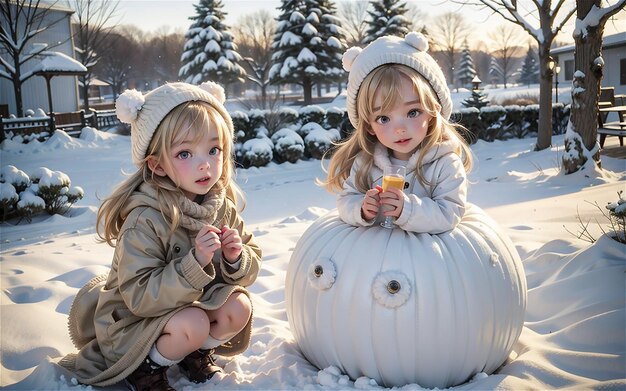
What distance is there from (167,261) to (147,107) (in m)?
0.81

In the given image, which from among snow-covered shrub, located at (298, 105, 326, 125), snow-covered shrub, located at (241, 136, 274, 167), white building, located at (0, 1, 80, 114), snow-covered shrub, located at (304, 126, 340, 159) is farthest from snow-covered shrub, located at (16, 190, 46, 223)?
white building, located at (0, 1, 80, 114)

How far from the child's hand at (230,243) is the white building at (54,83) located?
2813cm

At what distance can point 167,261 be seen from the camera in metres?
2.65

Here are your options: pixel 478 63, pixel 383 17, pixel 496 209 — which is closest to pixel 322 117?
pixel 496 209

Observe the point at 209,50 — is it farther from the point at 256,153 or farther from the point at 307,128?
the point at 256,153

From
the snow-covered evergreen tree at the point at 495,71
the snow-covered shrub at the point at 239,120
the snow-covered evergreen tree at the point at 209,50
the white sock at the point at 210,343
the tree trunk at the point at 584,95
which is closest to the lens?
the white sock at the point at 210,343

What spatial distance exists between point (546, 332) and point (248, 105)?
698 inches

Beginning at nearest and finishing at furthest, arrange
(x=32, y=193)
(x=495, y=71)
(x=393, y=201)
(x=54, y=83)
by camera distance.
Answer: (x=393, y=201), (x=32, y=193), (x=54, y=83), (x=495, y=71)

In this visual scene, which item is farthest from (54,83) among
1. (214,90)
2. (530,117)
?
(214,90)

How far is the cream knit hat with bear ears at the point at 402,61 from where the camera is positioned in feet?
9.04

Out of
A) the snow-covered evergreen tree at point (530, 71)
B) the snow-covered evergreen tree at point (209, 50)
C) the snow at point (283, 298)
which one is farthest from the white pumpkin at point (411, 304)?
the snow-covered evergreen tree at point (530, 71)

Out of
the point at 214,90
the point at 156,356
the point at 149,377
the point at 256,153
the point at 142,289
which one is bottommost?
the point at 149,377

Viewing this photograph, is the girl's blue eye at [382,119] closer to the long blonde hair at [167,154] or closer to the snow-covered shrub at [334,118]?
the long blonde hair at [167,154]

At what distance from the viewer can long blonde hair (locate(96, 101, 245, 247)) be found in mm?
2633
